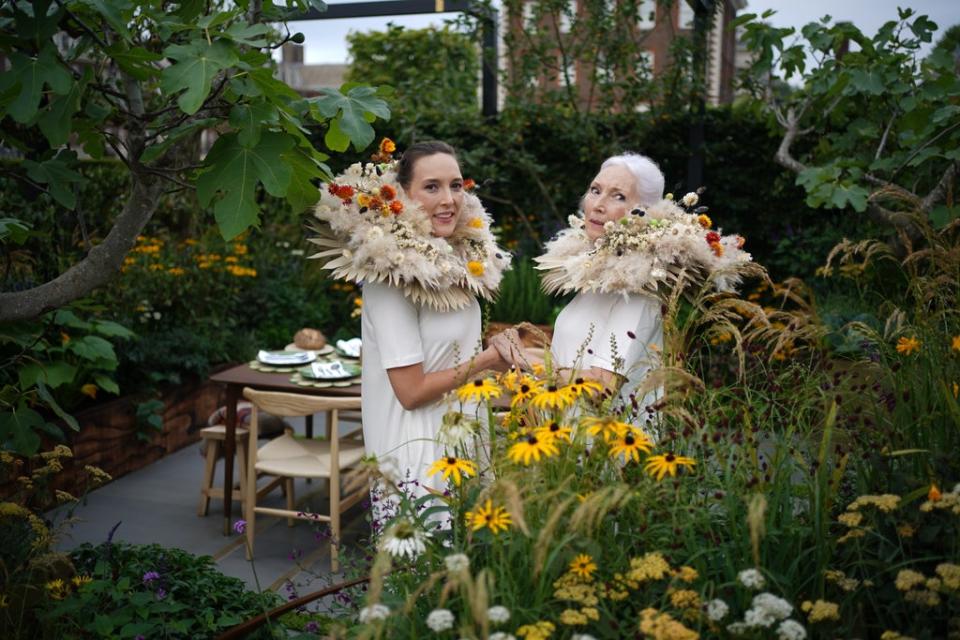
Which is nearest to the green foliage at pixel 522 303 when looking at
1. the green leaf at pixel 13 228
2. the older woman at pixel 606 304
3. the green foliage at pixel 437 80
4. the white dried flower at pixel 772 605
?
the green foliage at pixel 437 80

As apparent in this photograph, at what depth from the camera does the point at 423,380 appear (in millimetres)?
2658

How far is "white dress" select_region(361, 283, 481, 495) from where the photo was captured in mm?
2658

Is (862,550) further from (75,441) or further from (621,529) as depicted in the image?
(75,441)

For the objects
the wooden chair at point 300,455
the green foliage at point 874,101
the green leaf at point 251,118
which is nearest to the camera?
the green leaf at point 251,118

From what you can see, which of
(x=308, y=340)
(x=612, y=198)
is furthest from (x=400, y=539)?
(x=308, y=340)

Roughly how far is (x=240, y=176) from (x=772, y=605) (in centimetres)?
134

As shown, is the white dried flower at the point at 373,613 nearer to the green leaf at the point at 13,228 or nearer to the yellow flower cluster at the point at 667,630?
the yellow flower cluster at the point at 667,630

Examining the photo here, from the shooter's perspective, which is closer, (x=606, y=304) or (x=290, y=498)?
(x=606, y=304)

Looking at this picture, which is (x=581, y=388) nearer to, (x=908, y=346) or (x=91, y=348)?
(x=908, y=346)

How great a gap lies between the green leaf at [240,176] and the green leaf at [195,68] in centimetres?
20

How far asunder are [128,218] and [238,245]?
5.01m

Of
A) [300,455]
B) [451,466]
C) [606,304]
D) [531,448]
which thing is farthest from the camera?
[300,455]

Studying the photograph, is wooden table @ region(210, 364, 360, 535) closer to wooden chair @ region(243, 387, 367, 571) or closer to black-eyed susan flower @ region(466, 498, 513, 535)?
wooden chair @ region(243, 387, 367, 571)

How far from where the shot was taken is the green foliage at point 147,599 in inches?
93.4
